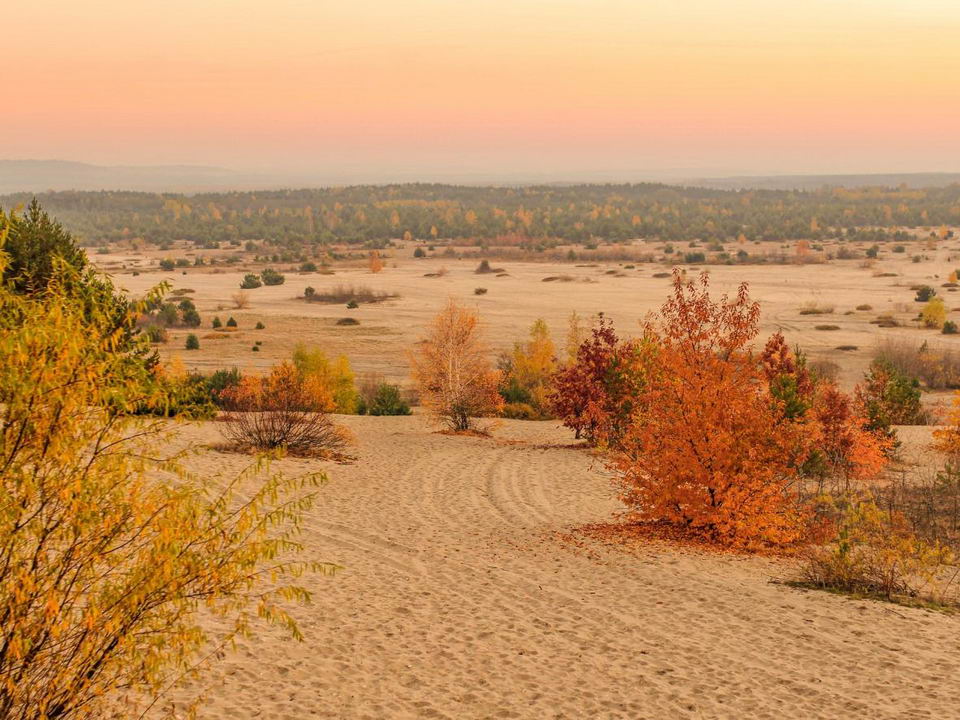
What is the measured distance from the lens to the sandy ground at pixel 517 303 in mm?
61394

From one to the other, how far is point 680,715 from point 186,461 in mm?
17023

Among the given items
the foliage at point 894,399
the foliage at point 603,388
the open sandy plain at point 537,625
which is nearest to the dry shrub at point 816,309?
the foliage at point 894,399

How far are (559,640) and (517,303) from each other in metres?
74.1

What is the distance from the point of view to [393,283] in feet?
333

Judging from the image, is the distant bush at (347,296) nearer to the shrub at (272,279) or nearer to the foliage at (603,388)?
the shrub at (272,279)

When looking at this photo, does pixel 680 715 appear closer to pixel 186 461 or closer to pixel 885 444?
pixel 186 461

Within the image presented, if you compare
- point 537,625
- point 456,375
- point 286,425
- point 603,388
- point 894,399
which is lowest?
point 894,399

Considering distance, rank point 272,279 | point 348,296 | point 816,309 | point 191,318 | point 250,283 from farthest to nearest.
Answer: point 272,279 → point 250,283 → point 348,296 → point 816,309 → point 191,318

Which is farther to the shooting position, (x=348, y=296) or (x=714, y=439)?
(x=348, y=296)

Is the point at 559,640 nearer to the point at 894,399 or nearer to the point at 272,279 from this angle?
the point at 894,399

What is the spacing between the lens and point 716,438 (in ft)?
54.2

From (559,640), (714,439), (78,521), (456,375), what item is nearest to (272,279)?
(456,375)

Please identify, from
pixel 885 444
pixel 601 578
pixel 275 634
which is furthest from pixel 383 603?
pixel 885 444

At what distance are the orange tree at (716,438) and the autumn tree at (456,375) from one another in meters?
17.2
